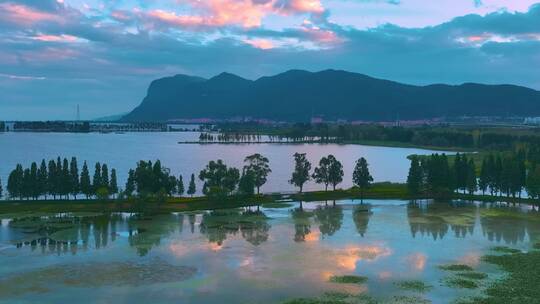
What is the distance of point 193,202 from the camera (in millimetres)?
59781

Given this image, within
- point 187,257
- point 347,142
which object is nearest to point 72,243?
point 187,257

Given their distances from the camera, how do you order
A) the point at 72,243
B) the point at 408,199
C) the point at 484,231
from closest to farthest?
the point at 72,243
the point at 484,231
the point at 408,199

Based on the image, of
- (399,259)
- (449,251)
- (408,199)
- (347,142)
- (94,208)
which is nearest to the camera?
(399,259)

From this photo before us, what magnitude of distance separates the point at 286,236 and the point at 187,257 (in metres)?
9.90

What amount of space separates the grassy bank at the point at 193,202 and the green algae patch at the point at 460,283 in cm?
3165

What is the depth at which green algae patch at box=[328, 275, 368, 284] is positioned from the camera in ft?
101

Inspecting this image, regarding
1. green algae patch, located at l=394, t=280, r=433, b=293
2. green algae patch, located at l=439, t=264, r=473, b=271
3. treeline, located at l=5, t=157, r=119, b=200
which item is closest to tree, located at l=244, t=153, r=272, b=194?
treeline, located at l=5, t=157, r=119, b=200

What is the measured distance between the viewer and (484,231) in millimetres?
45250

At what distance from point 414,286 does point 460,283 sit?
271cm

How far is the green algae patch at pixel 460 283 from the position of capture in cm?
2980

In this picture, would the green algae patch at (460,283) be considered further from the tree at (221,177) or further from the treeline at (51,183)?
the treeline at (51,183)

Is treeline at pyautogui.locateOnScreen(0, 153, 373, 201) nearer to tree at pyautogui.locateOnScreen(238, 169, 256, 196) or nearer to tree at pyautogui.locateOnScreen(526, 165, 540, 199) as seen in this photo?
tree at pyautogui.locateOnScreen(238, 169, 256, 196)

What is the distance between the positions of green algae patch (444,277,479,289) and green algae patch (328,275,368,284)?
4.63 metres

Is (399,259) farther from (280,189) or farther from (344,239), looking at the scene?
(280,189)
